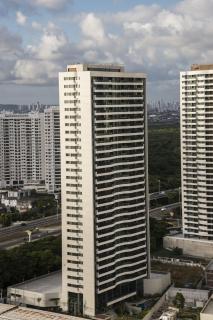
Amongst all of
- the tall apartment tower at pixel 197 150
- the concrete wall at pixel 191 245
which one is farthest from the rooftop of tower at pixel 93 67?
the concrete wall at pixel 191 245

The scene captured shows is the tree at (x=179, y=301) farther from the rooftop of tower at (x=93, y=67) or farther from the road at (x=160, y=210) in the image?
the road at (x=160, y=210)

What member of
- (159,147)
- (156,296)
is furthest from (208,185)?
(159,147)

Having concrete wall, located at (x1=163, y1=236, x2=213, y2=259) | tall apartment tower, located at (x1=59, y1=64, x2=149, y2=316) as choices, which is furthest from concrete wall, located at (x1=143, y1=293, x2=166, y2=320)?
concrete wall, located at (x1=163, y1=236, x2=213, y2=259)

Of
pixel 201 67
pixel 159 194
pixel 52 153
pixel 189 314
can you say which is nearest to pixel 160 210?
pixel 159 194

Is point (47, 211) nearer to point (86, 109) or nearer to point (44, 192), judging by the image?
point (44, 192)

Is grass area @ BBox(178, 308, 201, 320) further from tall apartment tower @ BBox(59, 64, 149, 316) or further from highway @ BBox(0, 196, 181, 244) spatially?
highway @ BBox(0, 196, 181, 244)
